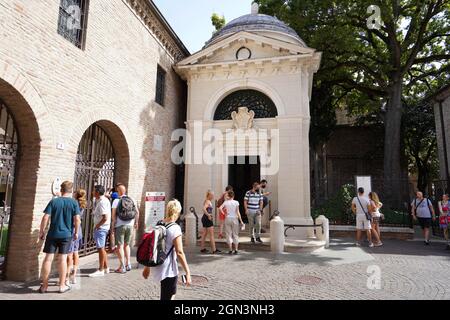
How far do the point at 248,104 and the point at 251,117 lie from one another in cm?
80

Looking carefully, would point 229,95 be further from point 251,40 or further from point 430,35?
point 430,35

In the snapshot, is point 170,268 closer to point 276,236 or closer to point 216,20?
point 276,236

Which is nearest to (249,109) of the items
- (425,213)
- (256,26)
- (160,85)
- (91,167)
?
(160,85)

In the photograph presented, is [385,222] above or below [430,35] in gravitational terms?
below

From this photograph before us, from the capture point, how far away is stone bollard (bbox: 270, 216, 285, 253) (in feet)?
26.6

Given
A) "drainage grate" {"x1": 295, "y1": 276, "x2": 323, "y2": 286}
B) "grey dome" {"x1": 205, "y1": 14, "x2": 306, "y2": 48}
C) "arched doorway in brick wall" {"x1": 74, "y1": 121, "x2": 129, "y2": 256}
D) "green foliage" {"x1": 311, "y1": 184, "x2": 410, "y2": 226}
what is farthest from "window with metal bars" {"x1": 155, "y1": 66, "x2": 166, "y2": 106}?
"green foliage" {"x1": 311, "y1": 184, "x2": 410, "y2": 226}

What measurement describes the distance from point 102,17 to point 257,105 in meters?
6.53

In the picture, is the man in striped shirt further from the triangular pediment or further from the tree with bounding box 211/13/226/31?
the tree with bounding box 211/13/226/31

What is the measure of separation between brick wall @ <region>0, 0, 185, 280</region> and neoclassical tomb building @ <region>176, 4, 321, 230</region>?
2.83m

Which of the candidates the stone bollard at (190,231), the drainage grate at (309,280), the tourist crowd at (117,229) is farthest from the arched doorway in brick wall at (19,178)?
the drainage grate at (309,280)

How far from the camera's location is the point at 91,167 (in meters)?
7.85

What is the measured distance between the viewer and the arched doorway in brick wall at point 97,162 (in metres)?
7.57

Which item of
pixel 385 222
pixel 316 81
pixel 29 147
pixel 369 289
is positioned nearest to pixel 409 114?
pixel 316 81
